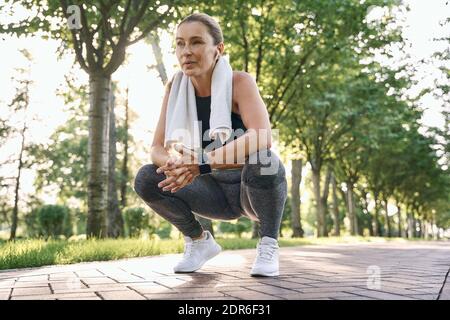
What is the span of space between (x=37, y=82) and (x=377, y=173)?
821 inches

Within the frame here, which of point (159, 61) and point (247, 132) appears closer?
point (247, 132)

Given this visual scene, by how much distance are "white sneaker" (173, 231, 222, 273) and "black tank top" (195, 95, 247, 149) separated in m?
0.78

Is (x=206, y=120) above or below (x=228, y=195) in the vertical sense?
above

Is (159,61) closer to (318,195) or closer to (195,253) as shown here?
(318,195)

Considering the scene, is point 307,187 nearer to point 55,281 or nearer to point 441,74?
point 441,74

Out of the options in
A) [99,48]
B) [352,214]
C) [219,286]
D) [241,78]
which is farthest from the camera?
[352,214]

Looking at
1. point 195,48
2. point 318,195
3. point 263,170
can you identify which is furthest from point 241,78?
point 318,195

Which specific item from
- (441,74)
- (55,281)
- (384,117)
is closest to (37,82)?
(384,117)

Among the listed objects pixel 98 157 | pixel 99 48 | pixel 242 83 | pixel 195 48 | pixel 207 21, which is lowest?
pixel 242 83

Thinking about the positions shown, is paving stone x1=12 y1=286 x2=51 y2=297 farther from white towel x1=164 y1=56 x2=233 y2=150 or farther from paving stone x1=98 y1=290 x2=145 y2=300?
white towel x1=164 y1=56 x2=233 y2=150

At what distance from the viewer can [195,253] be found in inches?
148

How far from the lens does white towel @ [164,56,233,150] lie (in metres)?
3.29

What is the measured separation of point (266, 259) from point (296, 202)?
16.6 m

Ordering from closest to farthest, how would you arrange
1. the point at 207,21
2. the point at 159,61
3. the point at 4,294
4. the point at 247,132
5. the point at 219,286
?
1. the point at 4,294
2. the point at 219,286
3. the point at 247,132
4. the point at 207,21
5. the point at 159,61
